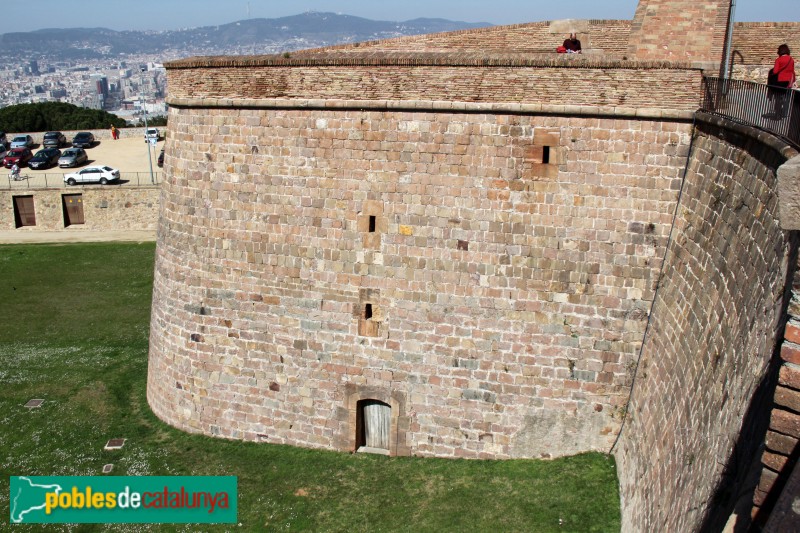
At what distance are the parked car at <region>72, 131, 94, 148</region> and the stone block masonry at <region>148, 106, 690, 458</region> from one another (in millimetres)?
34660

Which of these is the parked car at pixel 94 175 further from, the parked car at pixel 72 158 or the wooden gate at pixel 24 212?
the parked car at pixel 72 158

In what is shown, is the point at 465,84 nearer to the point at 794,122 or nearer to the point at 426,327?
the point at 426,327

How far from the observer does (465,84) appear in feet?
36.6

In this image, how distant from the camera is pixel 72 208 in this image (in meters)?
32.2

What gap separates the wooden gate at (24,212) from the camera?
1260 inches

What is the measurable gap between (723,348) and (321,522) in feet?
21.1

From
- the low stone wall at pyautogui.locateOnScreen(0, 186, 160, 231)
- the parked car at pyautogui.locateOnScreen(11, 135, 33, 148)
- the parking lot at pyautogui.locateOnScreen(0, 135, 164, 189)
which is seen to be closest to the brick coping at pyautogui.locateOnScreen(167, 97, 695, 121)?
the low stone wall at pyautogui.locateOnScreen(0, 186, 160, 231)

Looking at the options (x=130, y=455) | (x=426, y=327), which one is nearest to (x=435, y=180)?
(x=426, y=327)

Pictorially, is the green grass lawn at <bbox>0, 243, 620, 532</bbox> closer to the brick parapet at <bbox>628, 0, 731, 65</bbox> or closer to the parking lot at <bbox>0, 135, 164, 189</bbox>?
the brick parapet at <bbox>628, 0, 731, 65</bbox>

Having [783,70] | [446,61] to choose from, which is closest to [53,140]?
[446,61]

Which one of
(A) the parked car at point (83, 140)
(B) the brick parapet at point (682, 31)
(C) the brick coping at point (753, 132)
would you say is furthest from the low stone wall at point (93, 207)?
(C) the brick coping at point (753, 132)

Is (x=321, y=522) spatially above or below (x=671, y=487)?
below
